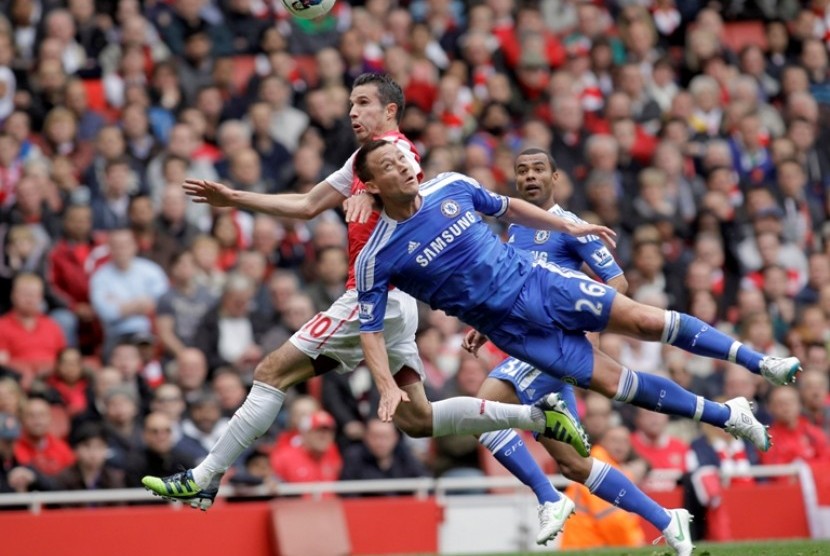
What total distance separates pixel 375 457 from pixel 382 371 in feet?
14.5

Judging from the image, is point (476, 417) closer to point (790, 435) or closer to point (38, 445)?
point (38, 445)

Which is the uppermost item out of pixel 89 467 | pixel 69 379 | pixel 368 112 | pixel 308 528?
pixel 368 112

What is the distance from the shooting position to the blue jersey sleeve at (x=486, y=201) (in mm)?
10430

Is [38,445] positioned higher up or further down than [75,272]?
further down

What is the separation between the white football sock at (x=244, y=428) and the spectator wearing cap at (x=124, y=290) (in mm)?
4212

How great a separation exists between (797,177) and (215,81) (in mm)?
7206

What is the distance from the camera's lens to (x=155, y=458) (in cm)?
1341

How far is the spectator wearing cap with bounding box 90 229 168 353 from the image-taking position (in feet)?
48.7

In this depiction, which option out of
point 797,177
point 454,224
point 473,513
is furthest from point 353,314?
point 797,177

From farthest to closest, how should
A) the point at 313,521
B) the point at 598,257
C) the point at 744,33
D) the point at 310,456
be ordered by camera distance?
the point at 744,33, the point at 310,456, the point at 313,521, the point at 598,257

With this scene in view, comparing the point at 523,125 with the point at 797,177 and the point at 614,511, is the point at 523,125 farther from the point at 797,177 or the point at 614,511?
the point at 614,511

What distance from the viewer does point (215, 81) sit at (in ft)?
58.3

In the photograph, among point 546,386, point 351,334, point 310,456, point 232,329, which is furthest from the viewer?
point 232,329

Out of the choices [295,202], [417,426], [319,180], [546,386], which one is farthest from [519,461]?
[319,180]
